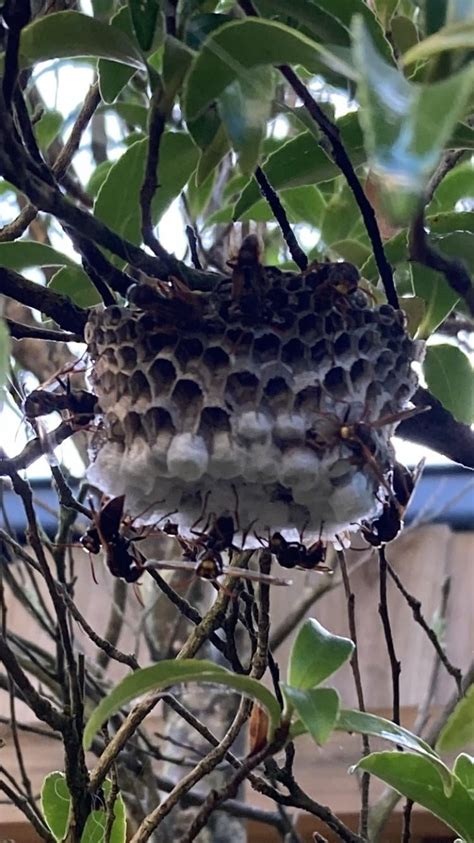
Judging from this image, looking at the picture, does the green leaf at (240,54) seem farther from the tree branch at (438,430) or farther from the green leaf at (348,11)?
the tree branch at (438,430)

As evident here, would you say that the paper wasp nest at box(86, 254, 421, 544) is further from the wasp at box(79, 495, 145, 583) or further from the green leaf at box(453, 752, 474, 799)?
the green leaf at box(453, 752, 474, 799)

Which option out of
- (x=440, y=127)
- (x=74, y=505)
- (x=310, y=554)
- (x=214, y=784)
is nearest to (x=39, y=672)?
(x=214, y=784)

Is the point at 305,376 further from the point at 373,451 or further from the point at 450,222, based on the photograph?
the point at 450,222

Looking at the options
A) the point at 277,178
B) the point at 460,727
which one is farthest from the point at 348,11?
the point at 460,727

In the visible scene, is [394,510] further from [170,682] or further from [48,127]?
[48,127]

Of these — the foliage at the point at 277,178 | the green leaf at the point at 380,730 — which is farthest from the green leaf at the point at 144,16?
the green leaf at the point at 380,730
